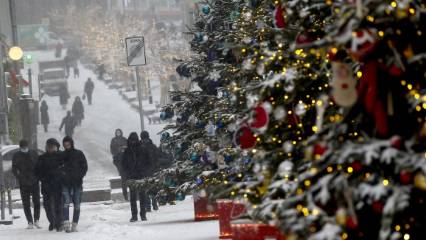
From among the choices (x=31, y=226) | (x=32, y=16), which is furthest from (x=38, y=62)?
(x=31, y=226)

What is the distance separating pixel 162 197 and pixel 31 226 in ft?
9.56

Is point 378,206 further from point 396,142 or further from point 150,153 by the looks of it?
point 150,153

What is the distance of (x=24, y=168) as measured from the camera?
25500 millimetres

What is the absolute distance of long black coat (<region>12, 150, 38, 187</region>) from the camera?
25344 mm

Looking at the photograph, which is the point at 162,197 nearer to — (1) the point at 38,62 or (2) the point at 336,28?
(2) the point at 336,28

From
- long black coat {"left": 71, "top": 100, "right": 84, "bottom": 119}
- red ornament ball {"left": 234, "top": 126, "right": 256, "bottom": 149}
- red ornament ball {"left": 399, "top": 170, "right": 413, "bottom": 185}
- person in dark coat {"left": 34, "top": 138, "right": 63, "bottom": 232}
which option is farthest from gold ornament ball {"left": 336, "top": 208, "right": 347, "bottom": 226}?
long black coat {"left": 71, "top": 100, "right": 84, "bottom": 119}

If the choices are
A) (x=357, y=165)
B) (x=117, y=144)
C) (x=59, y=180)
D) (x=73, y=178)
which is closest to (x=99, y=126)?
(x=117, y=144)

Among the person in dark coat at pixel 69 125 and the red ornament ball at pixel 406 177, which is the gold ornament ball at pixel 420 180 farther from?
the person in dark coat at pixel 69 125

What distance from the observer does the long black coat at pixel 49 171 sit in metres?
24.1

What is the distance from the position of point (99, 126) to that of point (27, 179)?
1709 inches

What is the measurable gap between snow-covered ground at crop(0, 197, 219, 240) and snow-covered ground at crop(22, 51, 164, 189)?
1429 centimetres

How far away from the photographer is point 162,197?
24.7 meters

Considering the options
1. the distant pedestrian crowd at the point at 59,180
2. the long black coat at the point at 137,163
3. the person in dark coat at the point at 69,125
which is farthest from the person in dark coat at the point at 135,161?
the person in dark coat at the point at 69,125

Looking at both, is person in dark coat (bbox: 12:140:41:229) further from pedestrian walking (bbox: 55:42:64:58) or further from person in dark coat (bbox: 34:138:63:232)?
pedestrian walking (bbox: 55:42:64:58)
